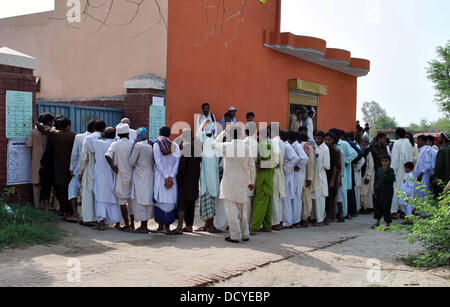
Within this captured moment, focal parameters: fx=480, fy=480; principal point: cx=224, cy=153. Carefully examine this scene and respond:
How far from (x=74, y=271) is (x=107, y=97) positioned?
19.0 feet

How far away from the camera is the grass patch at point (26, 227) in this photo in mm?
5785

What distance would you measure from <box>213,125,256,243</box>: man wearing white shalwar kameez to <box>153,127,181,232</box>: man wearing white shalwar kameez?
32.3 inches

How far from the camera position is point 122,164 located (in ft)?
23.3

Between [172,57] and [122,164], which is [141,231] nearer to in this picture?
[122,164]

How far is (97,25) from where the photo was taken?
10.3m

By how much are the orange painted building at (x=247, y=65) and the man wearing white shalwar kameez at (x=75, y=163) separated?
2.28 meters

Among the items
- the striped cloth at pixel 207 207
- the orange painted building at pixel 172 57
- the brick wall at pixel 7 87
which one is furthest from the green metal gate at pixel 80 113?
the striped cloth at pixel 207 207

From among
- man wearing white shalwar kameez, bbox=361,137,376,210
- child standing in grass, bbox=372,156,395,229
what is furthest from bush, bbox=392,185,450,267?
man wearing white shalwar kameez, bbox=361,137,376,210

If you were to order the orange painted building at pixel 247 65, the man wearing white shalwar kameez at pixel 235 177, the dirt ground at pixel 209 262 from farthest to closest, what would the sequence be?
the orange painted building at pixel 247 65 → the man wearing white shalwar kameez at pixel 235 177 → the dirt ground at pixel 209 262

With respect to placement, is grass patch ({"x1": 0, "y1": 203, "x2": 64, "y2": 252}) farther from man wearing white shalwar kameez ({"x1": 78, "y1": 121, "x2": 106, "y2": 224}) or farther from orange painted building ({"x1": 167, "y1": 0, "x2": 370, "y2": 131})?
orange painted building ({"x1": 167, "y1": 0, "x2": 370, "y2": 131})

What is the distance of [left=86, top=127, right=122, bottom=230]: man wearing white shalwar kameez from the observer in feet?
23.4

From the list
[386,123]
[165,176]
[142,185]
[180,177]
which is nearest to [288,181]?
[180,177]

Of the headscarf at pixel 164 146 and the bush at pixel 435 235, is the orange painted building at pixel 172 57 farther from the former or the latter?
the bush at pixel 435 235
